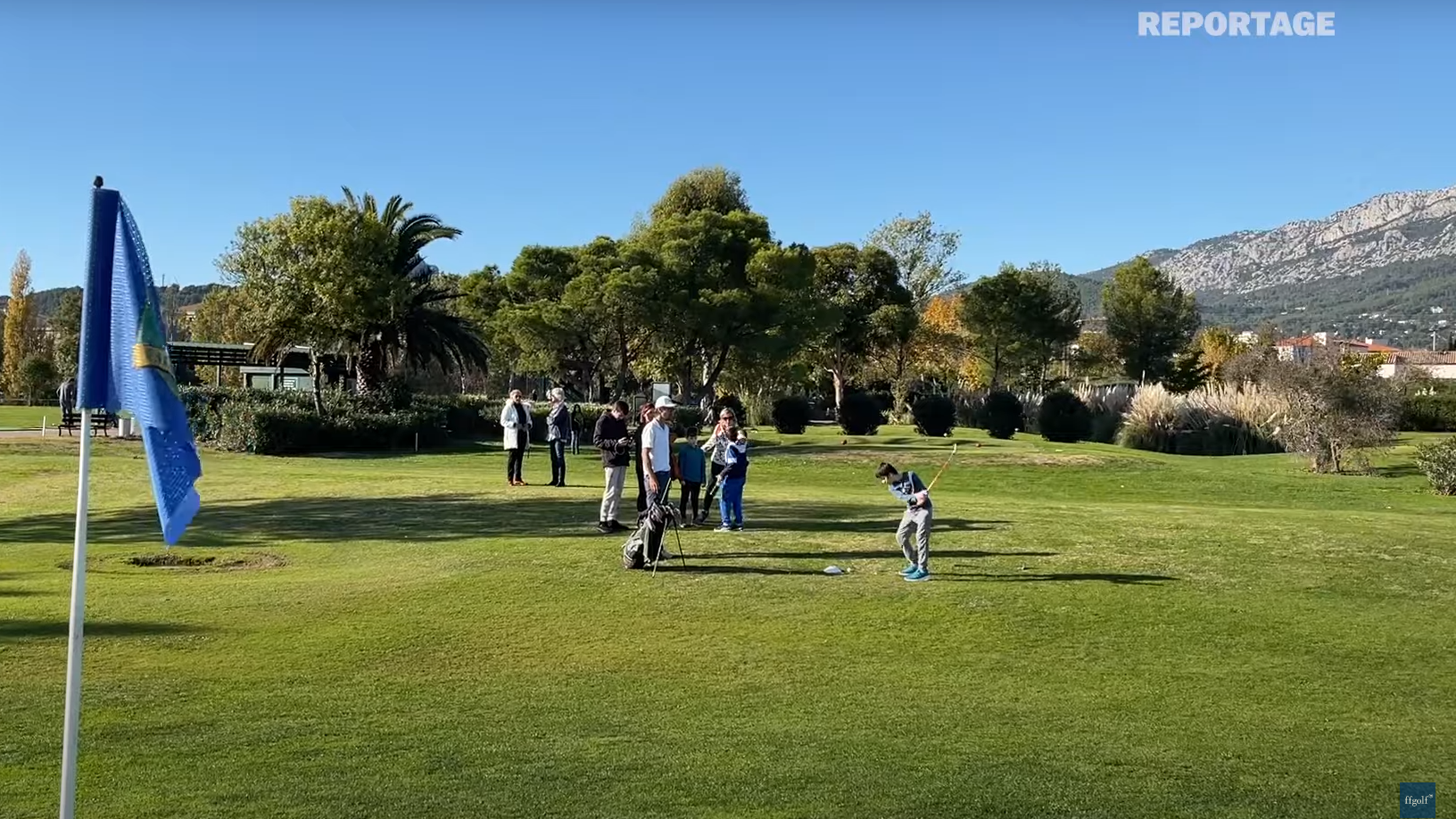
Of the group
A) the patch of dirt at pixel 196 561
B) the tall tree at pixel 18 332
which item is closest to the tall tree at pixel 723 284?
the patch of dirt at pixel 196 561

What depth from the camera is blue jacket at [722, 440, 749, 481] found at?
48.4ft

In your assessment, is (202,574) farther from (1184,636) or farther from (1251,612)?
(1251,612)

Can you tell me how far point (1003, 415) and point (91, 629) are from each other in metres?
35.4

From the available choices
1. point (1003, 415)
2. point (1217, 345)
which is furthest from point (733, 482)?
point (1217, 345)

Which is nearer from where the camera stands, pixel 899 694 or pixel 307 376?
pixel 899 694

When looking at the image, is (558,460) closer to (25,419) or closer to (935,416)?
(935,416)

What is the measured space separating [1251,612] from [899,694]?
447 centimetres

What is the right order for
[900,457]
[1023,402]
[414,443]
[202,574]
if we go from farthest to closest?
[1023,402], [414,443], [900,457], [202,574]

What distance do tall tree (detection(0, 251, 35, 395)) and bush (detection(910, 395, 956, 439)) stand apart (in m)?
65.2

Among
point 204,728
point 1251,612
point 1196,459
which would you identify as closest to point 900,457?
point 1196,459

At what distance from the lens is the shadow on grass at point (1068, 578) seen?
11484 millimetres

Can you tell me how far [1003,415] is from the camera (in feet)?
135

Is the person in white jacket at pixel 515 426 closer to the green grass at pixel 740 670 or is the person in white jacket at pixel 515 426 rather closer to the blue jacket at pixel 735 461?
the green grass at pixel 740 670

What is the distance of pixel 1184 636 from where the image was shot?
9.34 metres
